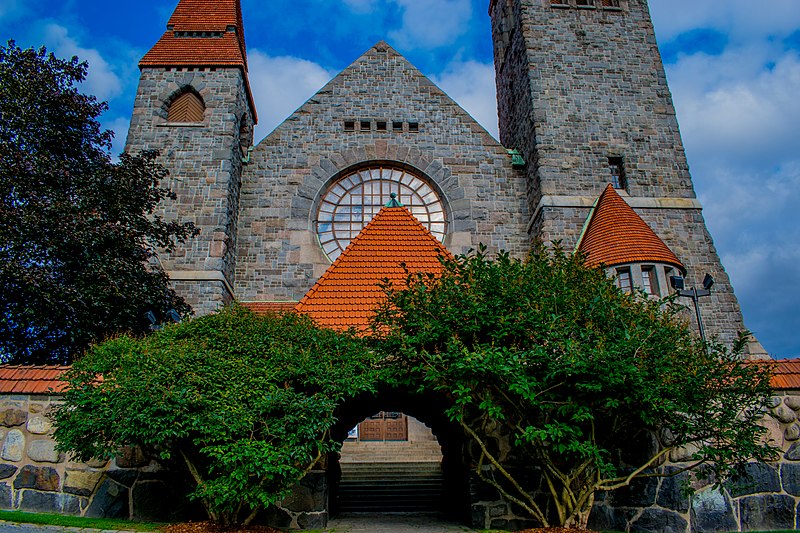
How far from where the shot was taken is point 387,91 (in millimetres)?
19188

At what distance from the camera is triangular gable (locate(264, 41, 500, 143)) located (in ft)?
61.7

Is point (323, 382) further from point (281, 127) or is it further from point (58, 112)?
point (281, 127)

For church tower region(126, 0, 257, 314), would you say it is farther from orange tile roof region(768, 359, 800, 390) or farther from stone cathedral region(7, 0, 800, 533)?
orange tile roof region(768, 359, 800, 390)

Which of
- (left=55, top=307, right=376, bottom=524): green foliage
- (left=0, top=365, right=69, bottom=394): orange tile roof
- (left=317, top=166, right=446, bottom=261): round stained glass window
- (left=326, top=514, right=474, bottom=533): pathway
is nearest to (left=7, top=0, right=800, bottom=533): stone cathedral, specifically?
(left=317, top=166, right=446, bottom=261): round stained glass window

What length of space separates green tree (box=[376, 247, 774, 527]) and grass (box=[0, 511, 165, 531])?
4.05 meters

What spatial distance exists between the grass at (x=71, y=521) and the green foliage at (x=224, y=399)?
86 centimetres

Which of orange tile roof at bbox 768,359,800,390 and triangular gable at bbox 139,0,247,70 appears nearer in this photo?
orange tile roof at bbox 768,359,800,390

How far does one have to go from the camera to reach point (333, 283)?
10852mm

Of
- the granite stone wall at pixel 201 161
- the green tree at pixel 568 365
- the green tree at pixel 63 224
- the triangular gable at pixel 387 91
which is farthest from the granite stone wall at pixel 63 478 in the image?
the triangular gable at pixel 387 91

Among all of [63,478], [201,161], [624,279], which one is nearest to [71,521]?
[63,478]

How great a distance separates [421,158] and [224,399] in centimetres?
1216

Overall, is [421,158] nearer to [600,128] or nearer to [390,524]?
[600,128]

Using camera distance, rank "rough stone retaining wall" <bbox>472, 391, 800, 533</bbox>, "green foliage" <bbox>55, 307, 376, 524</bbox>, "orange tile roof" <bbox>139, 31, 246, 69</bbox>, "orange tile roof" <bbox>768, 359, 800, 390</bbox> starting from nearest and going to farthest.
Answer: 1. "green foliage" <bbox>55, 307, 376, 524</bbox>
2. "rough stone retaining wall" <bbox>472, 391, 800, 533</bbox>
3. "orange tile roof" <bbox>768, 359, 800, 390</bbox>
4. "orange tile roof" <bbox>139, 31, 246, 69</bbox>

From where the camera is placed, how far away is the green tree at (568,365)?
24.4 ft
